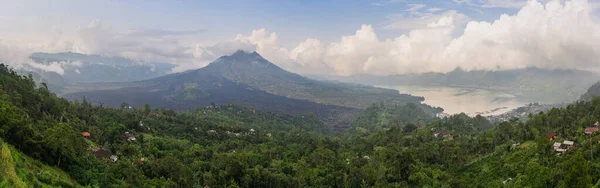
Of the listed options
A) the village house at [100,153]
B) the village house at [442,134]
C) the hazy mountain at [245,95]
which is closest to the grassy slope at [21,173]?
the village house at [100,153]

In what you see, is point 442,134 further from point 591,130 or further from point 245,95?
point 245,95

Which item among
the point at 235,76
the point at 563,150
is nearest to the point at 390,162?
the point at 563,150

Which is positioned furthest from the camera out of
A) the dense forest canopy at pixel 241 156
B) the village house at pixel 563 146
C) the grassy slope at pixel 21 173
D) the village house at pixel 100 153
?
the village house at pixel 563 146

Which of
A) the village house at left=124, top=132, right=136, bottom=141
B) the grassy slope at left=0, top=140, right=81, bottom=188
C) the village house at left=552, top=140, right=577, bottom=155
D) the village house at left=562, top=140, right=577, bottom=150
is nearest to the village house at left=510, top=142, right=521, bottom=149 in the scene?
the village house at left=552, top=140, right=577, bottom=155

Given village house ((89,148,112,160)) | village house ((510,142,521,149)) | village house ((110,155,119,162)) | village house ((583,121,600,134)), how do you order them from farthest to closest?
village house ((510,142,521,149)), village house ((583,121,600,134)), village house ((110,155,119,162)), village house ((89,148,112,160))

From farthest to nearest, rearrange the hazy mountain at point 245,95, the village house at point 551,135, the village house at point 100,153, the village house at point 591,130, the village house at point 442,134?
the hazy mountain at point 245,95, the village house at point 442,134, the village house at point 551,135, the village house at point 591,130, the village house at point 100,153

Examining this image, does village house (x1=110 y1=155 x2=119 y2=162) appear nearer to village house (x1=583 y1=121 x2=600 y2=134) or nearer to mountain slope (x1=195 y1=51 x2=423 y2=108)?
village house (x1=583 y1=121 x2=600 y2=134)

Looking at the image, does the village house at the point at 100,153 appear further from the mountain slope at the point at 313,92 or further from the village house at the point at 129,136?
the mountain slope at the point at 313,92
